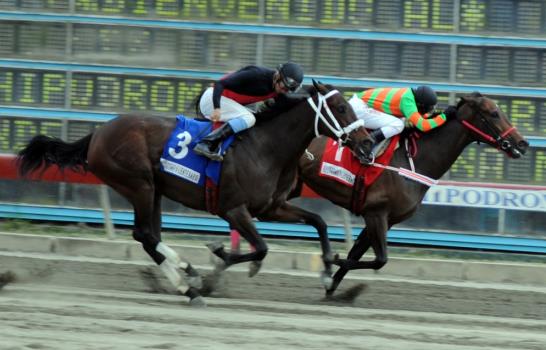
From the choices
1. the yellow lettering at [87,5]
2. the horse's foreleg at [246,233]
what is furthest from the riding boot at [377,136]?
the yellow lettering at [87,5]

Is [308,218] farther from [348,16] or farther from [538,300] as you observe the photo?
[348,16]

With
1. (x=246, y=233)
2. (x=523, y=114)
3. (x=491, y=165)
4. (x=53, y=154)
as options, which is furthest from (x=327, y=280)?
(x=523, y=114)

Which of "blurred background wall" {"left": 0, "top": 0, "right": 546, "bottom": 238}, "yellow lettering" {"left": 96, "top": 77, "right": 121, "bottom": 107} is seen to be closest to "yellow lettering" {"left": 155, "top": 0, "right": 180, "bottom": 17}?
"blurred background wall" {"left": 0, "top": 0, "right": 546, "bottom": 238}

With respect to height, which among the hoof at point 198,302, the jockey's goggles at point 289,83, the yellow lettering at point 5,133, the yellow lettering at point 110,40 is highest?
the jockey's goggles at point 289,83

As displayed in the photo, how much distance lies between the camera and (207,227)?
484 inches

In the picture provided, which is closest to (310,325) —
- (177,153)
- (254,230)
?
(254,230)

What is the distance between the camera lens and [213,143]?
8641 millimetres

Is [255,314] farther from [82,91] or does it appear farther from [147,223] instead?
[82,91]

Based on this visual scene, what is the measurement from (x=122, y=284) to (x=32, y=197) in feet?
10.9

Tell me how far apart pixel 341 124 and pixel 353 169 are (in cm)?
107

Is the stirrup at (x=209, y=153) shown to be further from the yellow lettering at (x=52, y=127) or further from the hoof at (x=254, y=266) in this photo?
the yellow lettering at (x=52, y=127)

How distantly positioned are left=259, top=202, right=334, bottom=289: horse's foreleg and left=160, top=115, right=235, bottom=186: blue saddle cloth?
825 mm

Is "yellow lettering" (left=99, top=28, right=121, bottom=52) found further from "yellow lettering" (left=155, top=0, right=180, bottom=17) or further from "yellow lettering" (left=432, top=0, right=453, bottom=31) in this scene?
"yellow lettering" (left=432, top=0, right=453, bottom=31)

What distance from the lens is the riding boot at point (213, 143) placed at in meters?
8.58
